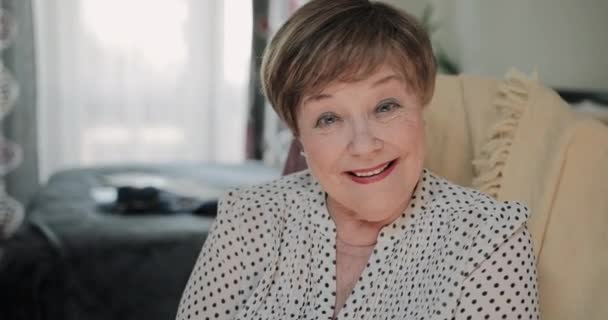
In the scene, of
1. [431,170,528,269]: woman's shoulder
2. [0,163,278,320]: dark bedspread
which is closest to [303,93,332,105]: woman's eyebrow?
[431,170,528,269]: woman's shoulder

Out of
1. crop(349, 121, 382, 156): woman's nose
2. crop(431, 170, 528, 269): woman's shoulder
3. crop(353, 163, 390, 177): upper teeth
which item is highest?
crop(349, 121, 382, 156): woman's nose

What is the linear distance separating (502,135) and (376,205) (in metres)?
0.32

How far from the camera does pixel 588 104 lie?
1.65 m

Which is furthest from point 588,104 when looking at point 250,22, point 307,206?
point 250,22

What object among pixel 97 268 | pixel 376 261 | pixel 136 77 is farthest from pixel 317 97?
pixel 136 77

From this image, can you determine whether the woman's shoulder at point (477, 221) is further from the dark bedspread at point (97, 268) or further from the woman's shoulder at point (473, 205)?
the dark bedspread at point (97, 268)

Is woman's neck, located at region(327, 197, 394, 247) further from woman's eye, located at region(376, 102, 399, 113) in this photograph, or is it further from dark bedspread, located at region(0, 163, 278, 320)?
dark bedspread, located at region(0, 163, 278, 320)

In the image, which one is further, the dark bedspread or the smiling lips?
the dark bedspread

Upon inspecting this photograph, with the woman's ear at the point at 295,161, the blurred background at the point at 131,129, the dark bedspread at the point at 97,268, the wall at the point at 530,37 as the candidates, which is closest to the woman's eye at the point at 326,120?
the woman's ear at the point at 295,161

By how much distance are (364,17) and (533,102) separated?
13.9 inches

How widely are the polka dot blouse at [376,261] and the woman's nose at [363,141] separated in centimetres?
14

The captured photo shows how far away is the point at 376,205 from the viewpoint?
1.23m

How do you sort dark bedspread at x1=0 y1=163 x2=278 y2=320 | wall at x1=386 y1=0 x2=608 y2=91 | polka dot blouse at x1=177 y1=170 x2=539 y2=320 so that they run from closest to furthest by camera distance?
polka dot blouse at x1=177 y1=170 x2=539 y2=320
wall at x1=386 y1=0 x2=608 y2=91
dark bedspread at x1=0 y1=163 x2=278 y2=320

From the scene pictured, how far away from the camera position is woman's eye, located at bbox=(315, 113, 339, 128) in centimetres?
124
